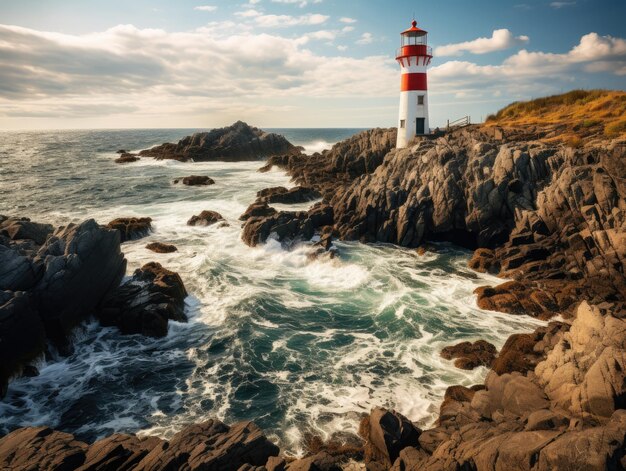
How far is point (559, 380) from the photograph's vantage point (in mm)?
11445

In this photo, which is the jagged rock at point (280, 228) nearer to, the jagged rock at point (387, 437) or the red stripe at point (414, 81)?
the jagged rock at point (387, 437)

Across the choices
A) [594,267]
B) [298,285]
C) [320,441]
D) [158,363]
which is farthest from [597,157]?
[158,363]

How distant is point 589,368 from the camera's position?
10852mm

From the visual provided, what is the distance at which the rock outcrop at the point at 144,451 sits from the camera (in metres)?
9.48

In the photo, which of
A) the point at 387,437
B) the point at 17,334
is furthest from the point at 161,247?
the point at 387,437

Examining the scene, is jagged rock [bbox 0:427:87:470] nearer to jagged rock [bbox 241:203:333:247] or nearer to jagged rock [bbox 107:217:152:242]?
jagged rock [bbox 241:203:333:247]

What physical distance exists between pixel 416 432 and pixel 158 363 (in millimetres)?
10897

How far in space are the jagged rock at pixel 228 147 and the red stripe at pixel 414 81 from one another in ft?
165

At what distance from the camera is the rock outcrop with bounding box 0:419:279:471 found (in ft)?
31.1

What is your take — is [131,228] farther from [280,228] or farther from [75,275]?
[75,275]

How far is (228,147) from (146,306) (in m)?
75.6

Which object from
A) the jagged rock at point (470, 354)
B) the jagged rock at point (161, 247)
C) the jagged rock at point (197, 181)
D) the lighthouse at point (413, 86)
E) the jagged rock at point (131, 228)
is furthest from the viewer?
the jagged rock at point (197, 181)

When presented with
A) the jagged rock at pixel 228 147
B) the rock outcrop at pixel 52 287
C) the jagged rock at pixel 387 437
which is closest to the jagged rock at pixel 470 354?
the jagged rock at pixel 387 437

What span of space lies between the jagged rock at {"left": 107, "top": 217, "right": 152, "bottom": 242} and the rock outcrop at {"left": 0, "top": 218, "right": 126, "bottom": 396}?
348 inches
